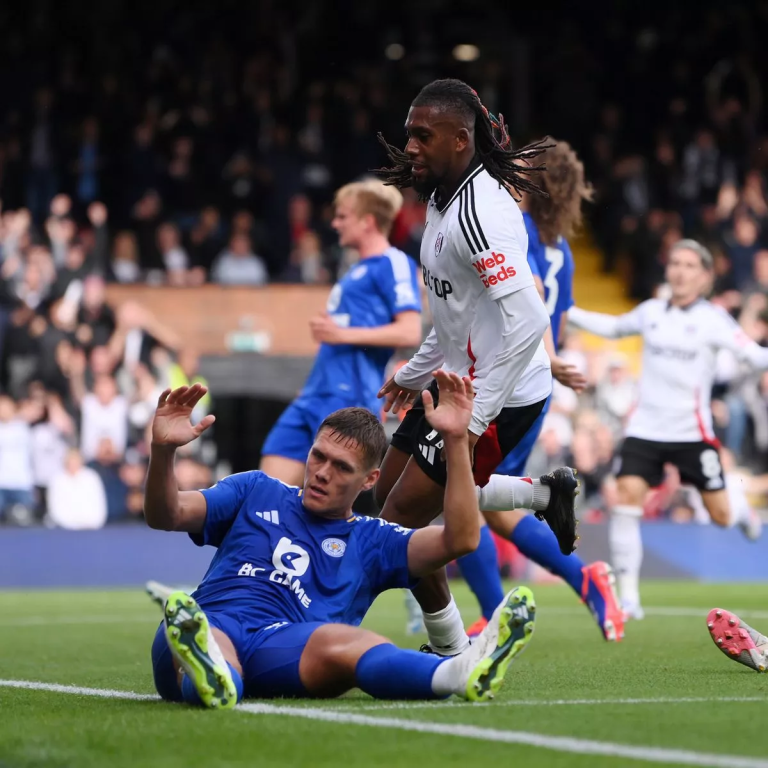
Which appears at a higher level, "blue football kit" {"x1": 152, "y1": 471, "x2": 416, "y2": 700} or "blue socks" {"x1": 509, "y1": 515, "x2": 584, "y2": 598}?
"blue football kit" {"x1": 152, "y1": 471, "x2": 416, "y2": 700}

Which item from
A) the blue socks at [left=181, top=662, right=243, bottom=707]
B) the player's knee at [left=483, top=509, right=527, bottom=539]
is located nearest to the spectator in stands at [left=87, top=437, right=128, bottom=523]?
the player's knee at [left=483, top=509, right=527, bottom=539]

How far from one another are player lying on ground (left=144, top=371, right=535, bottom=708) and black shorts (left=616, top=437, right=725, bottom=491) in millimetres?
5054

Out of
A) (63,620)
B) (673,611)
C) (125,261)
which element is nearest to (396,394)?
(63,620)

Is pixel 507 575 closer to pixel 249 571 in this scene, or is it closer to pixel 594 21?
pixel 249 571

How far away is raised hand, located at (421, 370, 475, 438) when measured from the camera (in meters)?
4.80

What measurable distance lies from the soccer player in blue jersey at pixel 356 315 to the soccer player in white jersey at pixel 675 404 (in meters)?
2.08

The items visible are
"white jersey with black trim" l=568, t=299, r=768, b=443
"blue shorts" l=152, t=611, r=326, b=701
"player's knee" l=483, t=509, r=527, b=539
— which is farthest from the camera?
"white jersey with black trim" l=568, t=299, r=768, b=443

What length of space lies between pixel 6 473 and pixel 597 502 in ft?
19.7

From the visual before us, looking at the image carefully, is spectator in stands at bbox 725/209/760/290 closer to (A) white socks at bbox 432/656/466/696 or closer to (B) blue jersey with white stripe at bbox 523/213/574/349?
(B) blue jersey with white stripe at bbox 523/213/574/349

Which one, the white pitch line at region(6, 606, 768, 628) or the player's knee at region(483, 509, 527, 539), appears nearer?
the player's knee at region(483, 509, 527, 539)

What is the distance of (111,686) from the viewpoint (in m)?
5.81

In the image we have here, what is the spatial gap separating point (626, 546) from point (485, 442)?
472cm

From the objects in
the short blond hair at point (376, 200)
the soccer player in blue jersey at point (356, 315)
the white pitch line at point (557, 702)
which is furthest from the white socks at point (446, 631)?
the short blond hair at point (376, 200)

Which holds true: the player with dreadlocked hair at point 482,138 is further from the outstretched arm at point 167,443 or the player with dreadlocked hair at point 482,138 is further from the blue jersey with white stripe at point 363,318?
the blue jersey with white stripe at point 363,318
